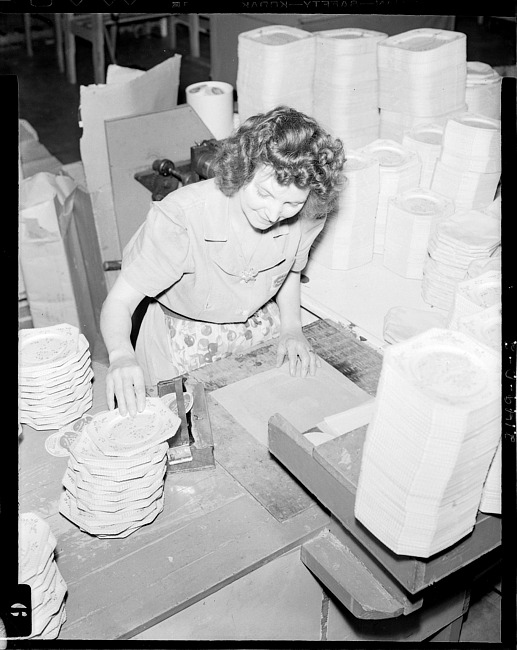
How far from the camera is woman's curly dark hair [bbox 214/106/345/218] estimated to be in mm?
1876

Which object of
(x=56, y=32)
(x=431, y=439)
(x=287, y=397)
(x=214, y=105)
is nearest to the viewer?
(x=431, y=439)

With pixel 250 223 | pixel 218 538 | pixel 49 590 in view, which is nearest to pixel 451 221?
pixel 250 223

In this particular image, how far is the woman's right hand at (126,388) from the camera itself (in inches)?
71.4

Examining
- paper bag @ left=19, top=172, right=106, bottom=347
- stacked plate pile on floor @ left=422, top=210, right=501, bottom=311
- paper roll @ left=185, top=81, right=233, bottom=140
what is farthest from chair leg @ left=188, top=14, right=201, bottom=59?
stacked plate pile on floor @ left=422, top=210, right=501, bottom=311

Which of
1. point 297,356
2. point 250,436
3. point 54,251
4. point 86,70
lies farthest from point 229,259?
point 86,70

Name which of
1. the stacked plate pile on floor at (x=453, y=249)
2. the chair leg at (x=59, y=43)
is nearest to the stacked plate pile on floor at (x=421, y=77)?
the stacked plate pile on floor at (x=453, y=249)

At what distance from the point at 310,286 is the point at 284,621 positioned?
52.7 inches

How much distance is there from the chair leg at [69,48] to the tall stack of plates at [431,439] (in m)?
7.19

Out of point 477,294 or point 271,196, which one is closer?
point 477,294

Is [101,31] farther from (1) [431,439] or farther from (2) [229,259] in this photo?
(1) [431,439]

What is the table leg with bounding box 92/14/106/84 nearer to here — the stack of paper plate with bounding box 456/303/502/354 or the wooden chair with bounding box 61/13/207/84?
the wooden chair with bounding box 61/13/207/84

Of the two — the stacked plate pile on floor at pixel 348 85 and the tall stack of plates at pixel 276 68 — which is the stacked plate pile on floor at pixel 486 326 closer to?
the stacked plate pile on floor at pixel 348 85

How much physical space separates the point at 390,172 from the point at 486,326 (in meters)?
1.55

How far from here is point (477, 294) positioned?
1524 millimetres
